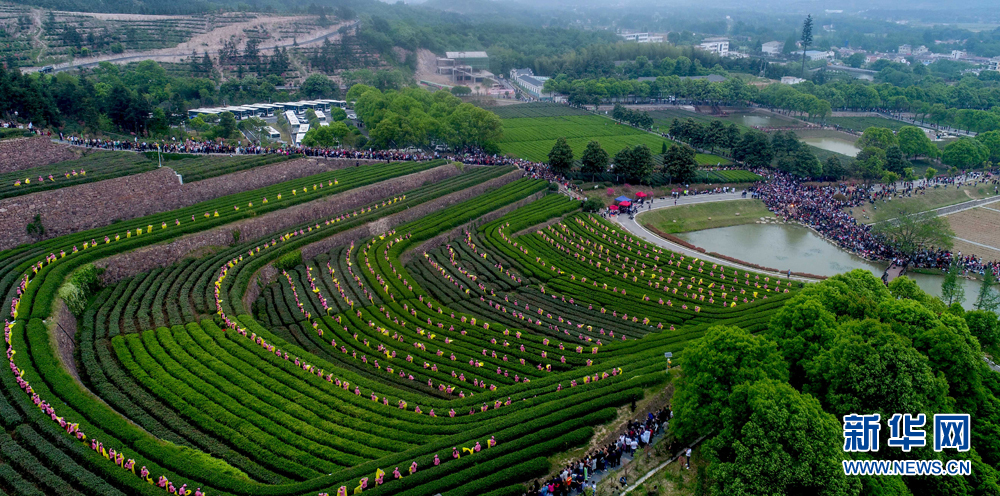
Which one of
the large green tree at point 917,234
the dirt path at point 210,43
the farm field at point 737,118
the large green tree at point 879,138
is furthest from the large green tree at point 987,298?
the dirt path at point 210,43

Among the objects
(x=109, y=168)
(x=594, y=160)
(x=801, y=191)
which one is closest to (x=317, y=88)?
(x=594, y=160)

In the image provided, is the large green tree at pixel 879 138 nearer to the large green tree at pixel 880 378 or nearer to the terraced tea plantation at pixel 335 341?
the terraced tea plantation at pixel 335 341

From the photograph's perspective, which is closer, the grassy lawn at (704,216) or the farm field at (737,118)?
the grassy lawn at (704,216)

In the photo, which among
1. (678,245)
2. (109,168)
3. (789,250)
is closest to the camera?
(109,168)

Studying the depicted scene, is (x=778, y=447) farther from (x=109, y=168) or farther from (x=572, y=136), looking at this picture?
(x=572, y=136)

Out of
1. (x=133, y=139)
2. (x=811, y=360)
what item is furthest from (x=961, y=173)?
(x=133, y=139)

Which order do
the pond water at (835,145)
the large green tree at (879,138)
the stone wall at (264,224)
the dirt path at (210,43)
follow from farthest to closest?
the dirt path at (210,43), the pond water at (835,145), the large green tree at (879,138), the stone wall at (264,224)
